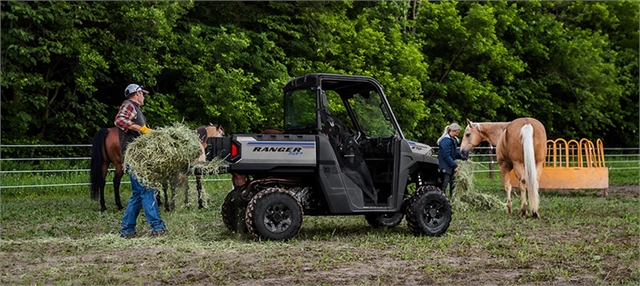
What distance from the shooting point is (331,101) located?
11773 mm

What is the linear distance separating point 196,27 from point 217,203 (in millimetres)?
8343

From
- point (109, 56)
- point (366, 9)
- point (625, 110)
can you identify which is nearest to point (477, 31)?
point (366, 9)

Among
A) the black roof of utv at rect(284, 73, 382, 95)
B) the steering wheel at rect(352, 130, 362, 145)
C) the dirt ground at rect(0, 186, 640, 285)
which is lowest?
the dirt ground at rect(0, 186, 640, 285)

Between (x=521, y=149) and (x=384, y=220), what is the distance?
364cm

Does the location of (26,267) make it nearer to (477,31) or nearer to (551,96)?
(477,31)

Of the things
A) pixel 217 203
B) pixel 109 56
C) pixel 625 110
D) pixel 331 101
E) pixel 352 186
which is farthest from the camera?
pixel 625 110

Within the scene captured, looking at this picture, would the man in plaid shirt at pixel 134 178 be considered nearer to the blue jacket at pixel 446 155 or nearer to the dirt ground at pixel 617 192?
the blue jacket at pixel 446 155

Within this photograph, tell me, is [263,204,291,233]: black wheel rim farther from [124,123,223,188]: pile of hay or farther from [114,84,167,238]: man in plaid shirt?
[114,84,167,238]: man in plaid shirt

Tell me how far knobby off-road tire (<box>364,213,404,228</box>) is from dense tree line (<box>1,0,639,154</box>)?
10.1 meters

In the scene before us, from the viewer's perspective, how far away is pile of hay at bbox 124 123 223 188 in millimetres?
9273

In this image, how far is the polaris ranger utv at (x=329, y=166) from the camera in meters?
9.29

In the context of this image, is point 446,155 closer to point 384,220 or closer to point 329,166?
point 384,220

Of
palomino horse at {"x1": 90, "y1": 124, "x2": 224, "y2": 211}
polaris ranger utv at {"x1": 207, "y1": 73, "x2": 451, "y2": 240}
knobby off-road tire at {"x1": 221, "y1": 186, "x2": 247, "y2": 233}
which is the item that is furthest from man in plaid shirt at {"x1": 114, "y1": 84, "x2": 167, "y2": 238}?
palomino horse at {"x1": 90, "y1": 124, "x2": 224, "y2": 211}

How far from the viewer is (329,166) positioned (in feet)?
31.6
